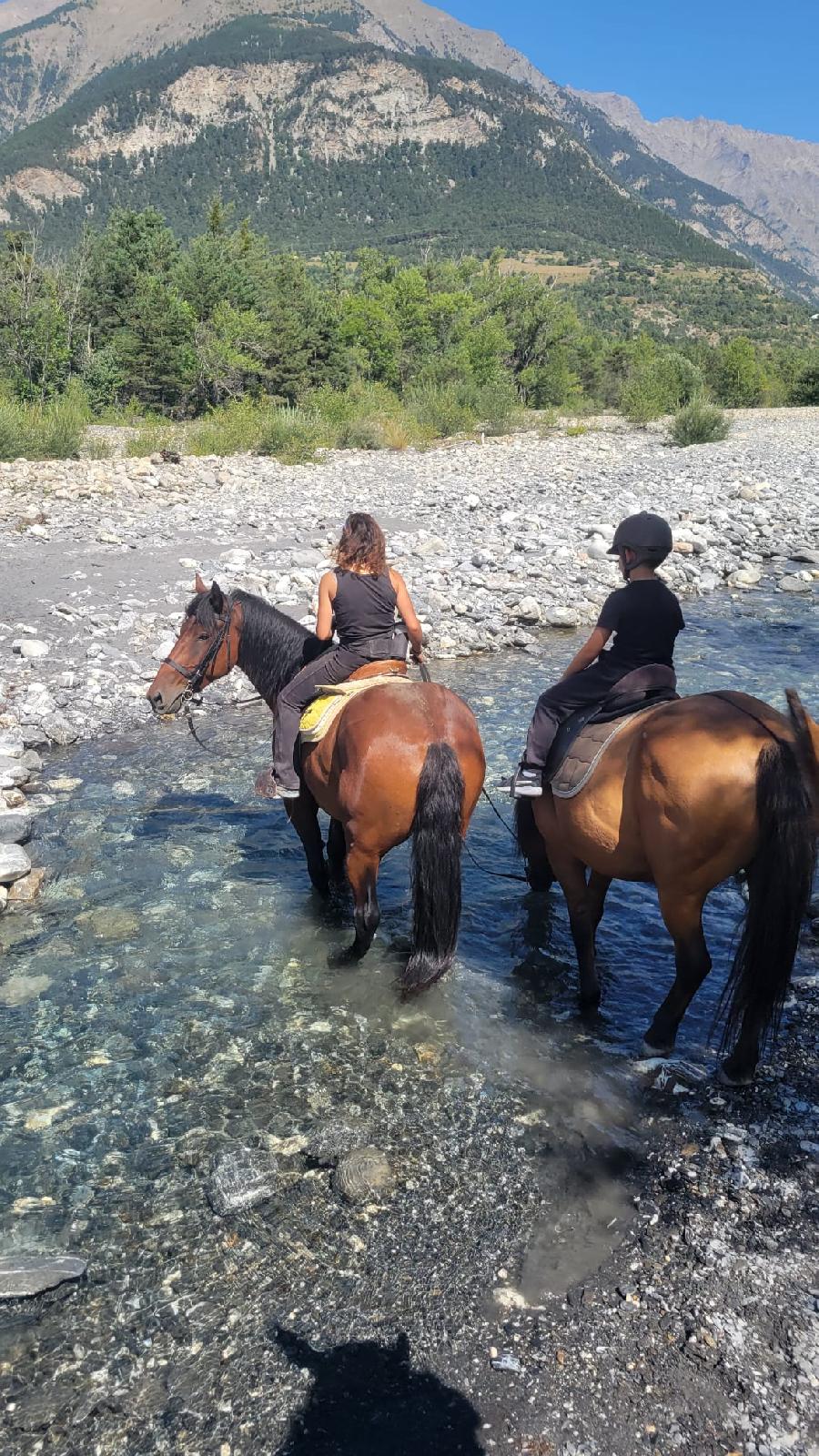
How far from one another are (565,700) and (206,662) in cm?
275

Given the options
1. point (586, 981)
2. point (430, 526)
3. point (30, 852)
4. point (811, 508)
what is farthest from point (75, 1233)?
point (811, 508)

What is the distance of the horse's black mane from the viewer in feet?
19.6

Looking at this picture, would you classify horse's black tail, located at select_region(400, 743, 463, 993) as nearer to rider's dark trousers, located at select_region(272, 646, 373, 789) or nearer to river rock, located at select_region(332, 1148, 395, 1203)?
rider's dark trousers, located at select_region(272, 646, 373, 789)

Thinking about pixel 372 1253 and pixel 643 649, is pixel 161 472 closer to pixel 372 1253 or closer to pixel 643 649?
pixel 643 649

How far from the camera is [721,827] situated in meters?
3.93

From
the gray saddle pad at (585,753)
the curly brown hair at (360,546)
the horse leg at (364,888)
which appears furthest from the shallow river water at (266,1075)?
the curly brown hair at (360,546)

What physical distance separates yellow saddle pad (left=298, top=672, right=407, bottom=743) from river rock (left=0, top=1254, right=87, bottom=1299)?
2.93 m

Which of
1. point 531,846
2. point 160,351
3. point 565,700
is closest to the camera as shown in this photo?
point 565,700

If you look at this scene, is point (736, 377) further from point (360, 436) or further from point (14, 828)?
point (14, 828)

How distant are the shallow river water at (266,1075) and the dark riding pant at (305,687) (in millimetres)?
1213

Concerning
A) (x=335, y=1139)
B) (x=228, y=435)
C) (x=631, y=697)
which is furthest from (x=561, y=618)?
(x=228, y=435)

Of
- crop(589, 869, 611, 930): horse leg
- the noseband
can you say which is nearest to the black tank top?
the noseband

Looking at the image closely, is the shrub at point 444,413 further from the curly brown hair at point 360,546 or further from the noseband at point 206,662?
the curly brown hair at point 360,546

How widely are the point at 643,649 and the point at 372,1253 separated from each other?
3108 mm
